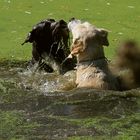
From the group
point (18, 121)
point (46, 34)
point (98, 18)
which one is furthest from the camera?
point (98, 18)

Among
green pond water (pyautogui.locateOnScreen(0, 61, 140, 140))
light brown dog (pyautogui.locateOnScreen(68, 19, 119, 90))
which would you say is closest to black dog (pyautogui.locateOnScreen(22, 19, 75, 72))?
green pond water (pyautogui.locateOnScreen(0, 61, 140, 140))

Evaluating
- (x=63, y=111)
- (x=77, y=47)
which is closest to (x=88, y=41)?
(x=77, y=47)

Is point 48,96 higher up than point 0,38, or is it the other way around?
point 0,38

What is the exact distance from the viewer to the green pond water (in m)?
6.27

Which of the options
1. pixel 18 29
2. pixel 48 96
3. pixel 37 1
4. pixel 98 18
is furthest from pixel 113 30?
pixel 48 96

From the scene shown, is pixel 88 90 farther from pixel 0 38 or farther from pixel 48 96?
pixel 0 38

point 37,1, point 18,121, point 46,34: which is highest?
point 37,1

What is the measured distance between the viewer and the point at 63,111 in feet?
23.4

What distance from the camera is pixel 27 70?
9.20 meters

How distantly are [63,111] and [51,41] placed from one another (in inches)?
85.4

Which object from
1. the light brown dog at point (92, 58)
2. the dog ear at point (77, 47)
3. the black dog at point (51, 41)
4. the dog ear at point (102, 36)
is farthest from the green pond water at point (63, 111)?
the dog ear at point (102, 36)

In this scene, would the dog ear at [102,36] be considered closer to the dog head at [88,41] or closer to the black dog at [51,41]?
the dog head at [88,41]

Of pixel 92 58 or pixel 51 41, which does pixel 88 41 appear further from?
pixel 51 41

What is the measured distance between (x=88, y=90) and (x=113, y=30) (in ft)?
11.5
